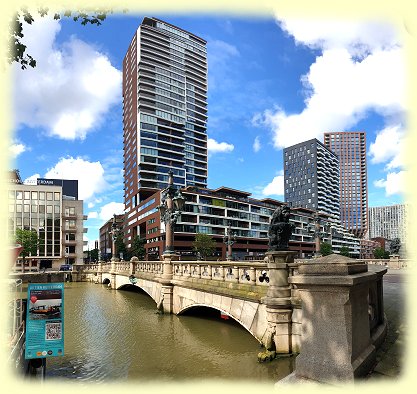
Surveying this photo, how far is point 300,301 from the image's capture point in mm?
10195

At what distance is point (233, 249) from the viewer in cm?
8731

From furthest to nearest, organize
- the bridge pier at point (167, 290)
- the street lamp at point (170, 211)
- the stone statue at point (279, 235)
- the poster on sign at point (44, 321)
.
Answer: the street lamp at point (170, 211) → the bridge pier at point (167, 290) → the stone statue at point (279, 235) → the poster on sign at point (44, 321)

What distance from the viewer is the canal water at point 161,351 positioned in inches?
413

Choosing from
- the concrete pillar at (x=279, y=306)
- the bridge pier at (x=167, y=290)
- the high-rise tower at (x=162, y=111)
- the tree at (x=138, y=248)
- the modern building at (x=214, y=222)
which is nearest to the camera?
the concrete pillar at (x=279, y=306)

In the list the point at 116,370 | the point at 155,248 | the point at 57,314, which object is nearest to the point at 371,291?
the point at 57,314

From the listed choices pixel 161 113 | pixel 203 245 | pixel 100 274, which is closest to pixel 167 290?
pixel 100 274

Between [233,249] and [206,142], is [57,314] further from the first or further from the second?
[206,142]

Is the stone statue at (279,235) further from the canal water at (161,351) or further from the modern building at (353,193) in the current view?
the modern building at (353,193)

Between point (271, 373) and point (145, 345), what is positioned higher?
point (271, 373)

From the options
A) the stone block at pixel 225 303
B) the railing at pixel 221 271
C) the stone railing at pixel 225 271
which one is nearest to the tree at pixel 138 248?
the railing at pixel 221 271

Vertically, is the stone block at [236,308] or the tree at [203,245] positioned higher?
the stone block at [236,308]

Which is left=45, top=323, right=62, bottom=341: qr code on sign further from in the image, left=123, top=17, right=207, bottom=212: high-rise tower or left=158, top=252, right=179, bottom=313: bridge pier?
left=123, top=17, right=207, bottom=212: high-rise tower

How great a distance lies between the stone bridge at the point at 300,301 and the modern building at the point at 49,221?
61.0 meters

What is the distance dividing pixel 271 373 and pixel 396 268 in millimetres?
33282
